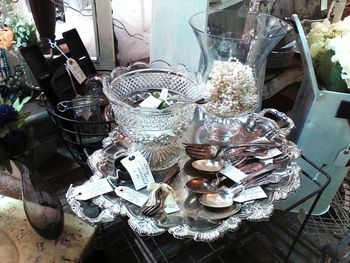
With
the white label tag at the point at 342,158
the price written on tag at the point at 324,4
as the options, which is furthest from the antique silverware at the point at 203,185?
the price written on tag at the point at 324,4

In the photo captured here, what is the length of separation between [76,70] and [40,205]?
1.13ft

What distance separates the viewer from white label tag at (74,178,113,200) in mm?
597

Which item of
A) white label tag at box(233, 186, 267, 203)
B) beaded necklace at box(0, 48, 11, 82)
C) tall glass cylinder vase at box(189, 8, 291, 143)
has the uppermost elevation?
tall glass cylinder vase at box(189, 8, 291, 143)

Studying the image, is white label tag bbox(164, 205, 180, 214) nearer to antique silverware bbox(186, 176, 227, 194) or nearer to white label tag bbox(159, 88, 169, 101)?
antique silverware bbox(186, 176, 227, 194)

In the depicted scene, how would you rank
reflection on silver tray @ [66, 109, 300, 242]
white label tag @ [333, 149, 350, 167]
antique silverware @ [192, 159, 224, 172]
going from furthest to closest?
white label tag @ [333, 149, 350, 167] < antique silverware @ [192, 159, 224, 172] < reflection on silver tray @ [66, 109, 300, 242]

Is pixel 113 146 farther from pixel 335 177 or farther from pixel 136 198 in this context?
pixel 335 177

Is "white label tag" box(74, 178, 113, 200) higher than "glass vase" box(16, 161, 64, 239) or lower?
higher

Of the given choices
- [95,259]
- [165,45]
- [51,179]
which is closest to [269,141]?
[165,45]

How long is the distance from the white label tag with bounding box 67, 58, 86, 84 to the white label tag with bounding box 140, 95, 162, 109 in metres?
0.29

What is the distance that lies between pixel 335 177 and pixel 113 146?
708 millimetres

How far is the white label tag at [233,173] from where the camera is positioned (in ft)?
2.13

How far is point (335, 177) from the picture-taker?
3.46 ft

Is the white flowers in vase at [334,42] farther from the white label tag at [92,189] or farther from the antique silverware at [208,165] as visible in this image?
the white label tag at [92,189]

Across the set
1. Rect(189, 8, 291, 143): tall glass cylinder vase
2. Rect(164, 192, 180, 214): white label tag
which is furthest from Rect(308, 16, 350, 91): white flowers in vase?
Rect(164, 192, 180, 214): white label tag
